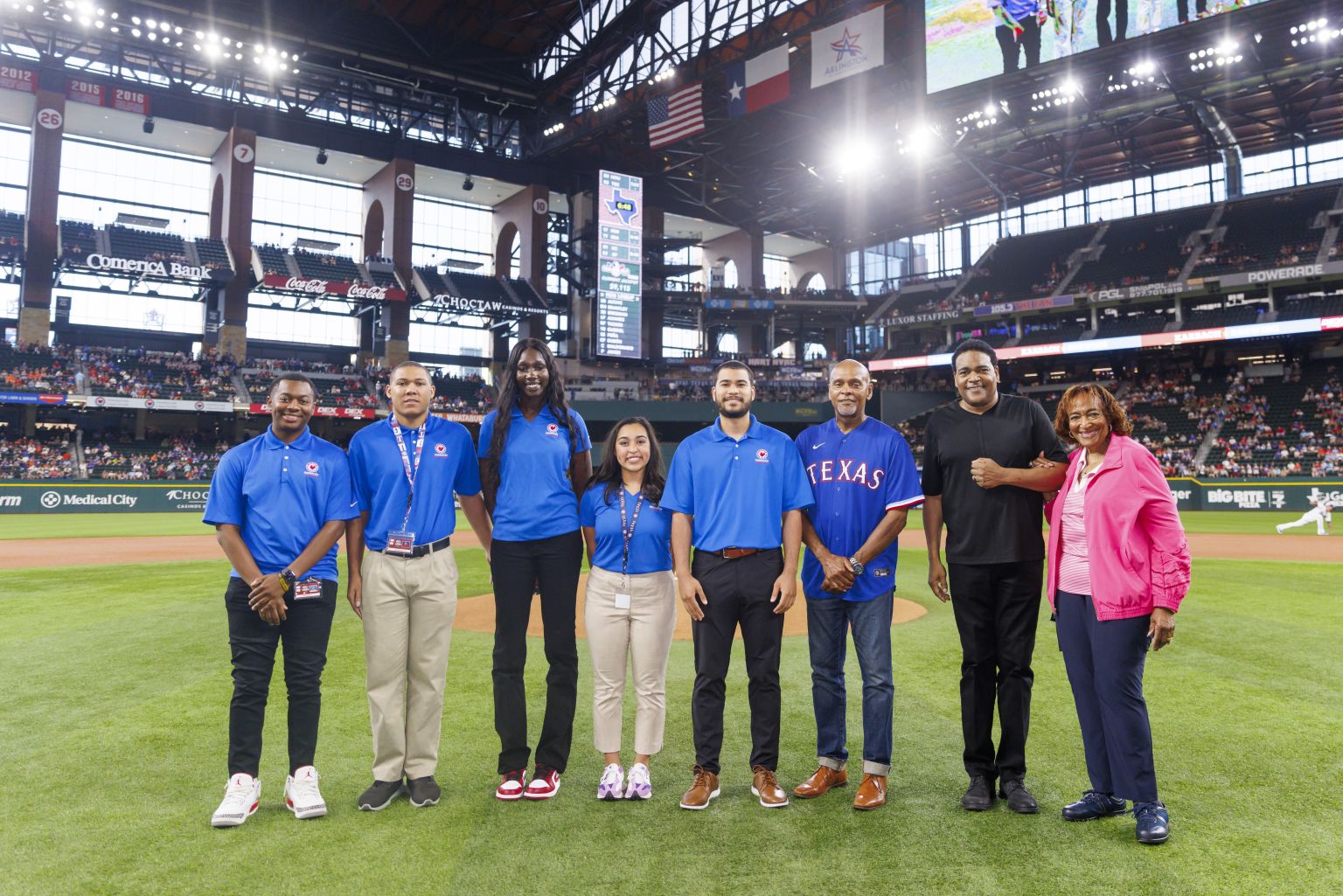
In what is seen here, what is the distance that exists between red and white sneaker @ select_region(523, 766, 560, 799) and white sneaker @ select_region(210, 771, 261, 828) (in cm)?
127

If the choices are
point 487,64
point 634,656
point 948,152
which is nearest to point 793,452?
point 634,656

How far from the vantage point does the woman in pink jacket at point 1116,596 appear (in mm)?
3643

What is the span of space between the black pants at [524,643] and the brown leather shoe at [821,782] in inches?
48.2

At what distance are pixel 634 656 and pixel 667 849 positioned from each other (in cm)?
105

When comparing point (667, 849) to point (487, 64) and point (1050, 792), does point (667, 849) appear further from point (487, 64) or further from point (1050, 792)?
point (487, 64)

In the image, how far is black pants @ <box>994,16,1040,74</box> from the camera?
24078 mm

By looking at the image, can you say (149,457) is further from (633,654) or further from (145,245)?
(633,654)

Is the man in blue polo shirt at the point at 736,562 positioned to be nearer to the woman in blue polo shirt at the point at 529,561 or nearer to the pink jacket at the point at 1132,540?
the woman in blue polo shirt at the point at 529,561

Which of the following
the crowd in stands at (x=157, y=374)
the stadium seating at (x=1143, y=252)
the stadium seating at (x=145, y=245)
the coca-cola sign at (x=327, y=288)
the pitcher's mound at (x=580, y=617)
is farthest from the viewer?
the stadium seating at (x=1143, y=252)

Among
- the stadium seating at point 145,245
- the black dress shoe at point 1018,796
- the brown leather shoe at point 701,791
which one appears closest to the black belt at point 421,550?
the brown leather shoe at point 701,791

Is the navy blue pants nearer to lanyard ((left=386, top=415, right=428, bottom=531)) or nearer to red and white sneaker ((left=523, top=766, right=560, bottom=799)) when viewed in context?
red and white sneaker ((left=523, top=766, right=560, bottom=799))

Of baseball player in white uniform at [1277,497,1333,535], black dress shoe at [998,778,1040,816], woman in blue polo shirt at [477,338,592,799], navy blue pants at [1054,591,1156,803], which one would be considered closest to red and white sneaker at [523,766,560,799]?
woman in blue polo shirt at [477,338,592,799]

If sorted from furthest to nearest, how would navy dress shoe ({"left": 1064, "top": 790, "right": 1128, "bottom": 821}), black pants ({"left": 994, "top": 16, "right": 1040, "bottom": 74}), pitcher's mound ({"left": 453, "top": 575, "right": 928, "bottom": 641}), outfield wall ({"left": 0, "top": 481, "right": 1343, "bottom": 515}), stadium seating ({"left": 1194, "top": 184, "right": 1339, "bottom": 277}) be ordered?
stadium seating ({"left": 1194, "top": 184, "right": 1339, "bottom": 277})
outfield wall ({"left": 0, "top": 481, "right": 1343, "bottom": 515})
black pants ({"left": 994, "top": 16, "right": 1040, "bottom": 74})
pitcher's mound ({"left": 453, "top": 575, "right": 928, "bottom": 641})
navy dress shoe ({"left": 1064, "top": 790, "right": 1128, "bottom": 821})

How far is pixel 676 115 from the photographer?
32656mm
